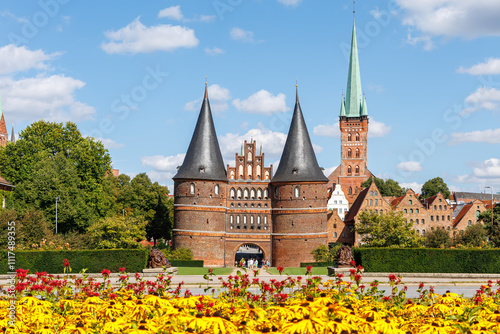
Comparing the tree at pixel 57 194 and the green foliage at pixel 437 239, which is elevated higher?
the tree at pixel 57 194

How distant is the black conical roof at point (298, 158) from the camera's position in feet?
190

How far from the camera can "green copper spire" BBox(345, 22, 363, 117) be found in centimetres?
11525

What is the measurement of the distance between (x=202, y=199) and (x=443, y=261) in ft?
97.1

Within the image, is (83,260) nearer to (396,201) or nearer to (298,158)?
(298,158)

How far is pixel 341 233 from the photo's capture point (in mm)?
84000

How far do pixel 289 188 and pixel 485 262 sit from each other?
2798 cm

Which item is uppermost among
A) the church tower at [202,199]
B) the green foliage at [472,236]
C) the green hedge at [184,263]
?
the church tower at [202,199]

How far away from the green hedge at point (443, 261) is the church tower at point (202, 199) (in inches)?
1055

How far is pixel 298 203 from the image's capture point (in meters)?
57.9

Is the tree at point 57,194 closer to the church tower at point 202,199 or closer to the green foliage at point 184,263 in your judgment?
the church tower at point 202,199

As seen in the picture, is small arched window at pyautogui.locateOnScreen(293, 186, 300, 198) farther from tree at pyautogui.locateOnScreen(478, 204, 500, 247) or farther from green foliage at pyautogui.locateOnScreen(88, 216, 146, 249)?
tree at pyautogui.locateOnScreen(478, 204, 500, 247)

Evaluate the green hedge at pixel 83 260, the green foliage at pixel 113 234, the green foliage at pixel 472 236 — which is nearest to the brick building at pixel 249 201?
the green foliage at pixel 113 234

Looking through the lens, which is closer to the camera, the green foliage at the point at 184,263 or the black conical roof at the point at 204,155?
the green foliage at the point at 184,263

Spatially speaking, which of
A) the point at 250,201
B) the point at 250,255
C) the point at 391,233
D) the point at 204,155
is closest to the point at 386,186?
the point at 250,255
